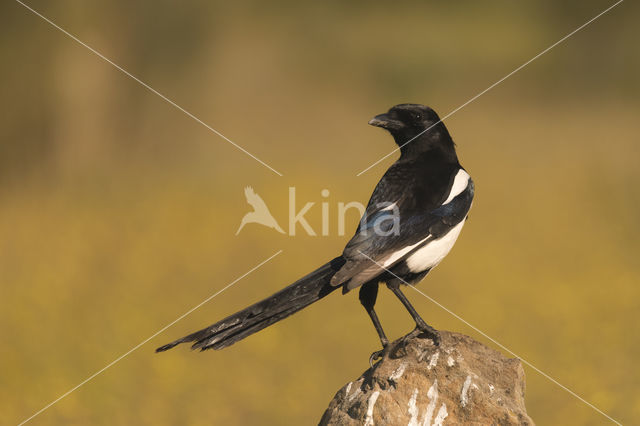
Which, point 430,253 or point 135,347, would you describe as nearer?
point 430,253

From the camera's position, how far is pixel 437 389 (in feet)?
12.5

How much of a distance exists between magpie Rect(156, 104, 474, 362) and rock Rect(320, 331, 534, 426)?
0.11 meters

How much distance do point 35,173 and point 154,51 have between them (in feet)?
9.38

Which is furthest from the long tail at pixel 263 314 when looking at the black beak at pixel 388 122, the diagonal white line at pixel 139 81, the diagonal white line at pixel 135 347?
the diagonal white line at pixel 139 81

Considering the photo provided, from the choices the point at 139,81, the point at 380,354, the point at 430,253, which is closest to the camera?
the point at 380,354

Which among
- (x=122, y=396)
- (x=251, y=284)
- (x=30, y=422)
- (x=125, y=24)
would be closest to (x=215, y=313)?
(x=251, y=284)

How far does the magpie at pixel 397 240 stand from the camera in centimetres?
400

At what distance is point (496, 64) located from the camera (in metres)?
13.7

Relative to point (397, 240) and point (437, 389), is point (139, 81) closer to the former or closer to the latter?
point (397, 240)

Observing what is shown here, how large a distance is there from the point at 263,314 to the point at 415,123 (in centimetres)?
140

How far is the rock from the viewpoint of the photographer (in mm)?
3738

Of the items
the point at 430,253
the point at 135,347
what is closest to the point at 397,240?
the point at 430,253

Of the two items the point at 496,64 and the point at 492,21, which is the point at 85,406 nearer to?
the point at 496,64

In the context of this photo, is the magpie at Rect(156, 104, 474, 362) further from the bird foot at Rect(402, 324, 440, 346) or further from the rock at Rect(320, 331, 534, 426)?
the rock at Rect(320, 331, 534, 426)
